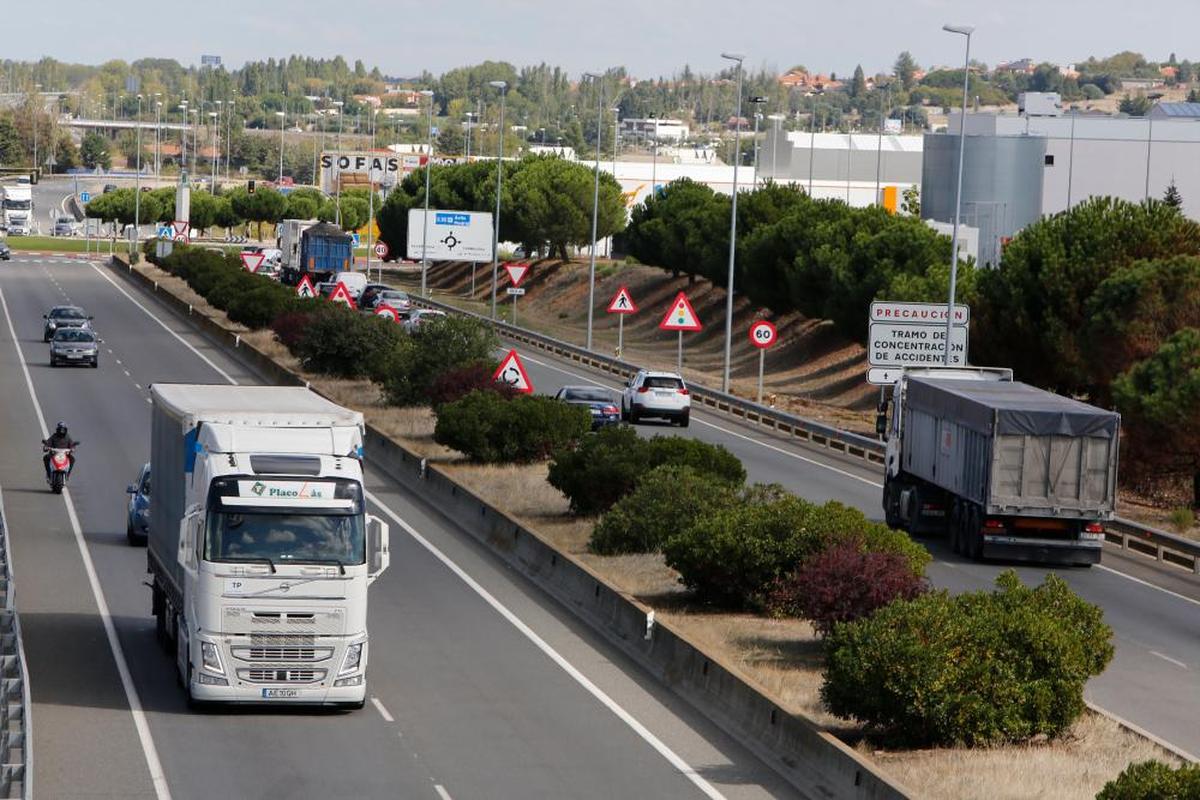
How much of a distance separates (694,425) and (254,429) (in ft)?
109

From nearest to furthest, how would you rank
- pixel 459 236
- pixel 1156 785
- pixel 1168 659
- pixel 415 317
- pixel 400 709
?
pixel 1156 785
pixel 400 709
pixel 1168 659
pixel 415 317
pixel 459 236

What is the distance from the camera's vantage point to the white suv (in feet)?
162

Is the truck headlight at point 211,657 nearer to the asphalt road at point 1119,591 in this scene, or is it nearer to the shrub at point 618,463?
the asphalt road at point 1119,591

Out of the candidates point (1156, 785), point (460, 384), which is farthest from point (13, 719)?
point (460, 384)

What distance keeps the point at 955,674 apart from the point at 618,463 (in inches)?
600

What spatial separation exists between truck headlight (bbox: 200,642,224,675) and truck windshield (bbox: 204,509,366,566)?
81 centimetres

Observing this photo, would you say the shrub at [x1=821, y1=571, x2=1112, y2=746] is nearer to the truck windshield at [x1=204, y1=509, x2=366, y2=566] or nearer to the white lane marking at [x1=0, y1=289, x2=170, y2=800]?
the truck windshield at [x1=204, y1=509, x2=366, y2=566]

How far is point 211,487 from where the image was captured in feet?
60.1

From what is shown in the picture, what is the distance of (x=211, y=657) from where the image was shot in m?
17.9

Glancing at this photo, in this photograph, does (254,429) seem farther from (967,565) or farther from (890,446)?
(890,446)

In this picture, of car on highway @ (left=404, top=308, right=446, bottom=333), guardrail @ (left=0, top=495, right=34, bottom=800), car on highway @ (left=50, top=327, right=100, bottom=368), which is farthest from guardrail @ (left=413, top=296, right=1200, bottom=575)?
guardrail @ (left=0, top=495, right=34, bottom=800)

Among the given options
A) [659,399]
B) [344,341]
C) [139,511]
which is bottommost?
[659,399]

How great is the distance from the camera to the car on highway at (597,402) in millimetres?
45938

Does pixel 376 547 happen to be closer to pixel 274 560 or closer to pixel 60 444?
pixel 274 560
